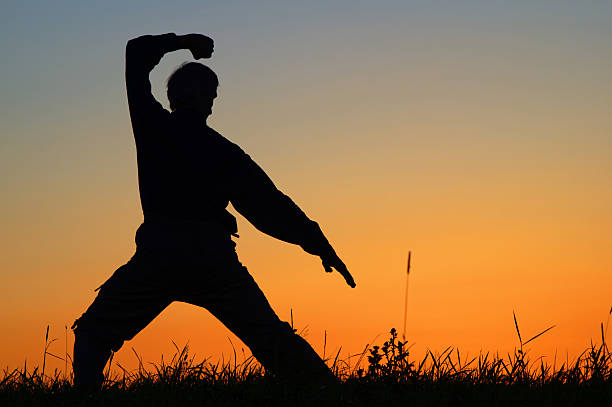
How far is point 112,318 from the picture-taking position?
5398mm

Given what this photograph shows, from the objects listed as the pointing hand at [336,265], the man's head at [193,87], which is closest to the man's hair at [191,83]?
the man's head at [193,87]

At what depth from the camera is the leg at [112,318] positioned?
5.33m

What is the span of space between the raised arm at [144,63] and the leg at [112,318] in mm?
914

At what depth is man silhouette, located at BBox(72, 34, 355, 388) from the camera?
5242 mm

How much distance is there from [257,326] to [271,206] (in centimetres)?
73

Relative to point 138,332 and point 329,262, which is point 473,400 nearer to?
point 329,262

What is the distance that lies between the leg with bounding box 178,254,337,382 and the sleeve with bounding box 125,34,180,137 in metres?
1.03

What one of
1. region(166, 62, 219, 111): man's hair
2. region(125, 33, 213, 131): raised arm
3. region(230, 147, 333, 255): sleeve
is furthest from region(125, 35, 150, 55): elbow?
region(230, 147, 333, 255): sleeve

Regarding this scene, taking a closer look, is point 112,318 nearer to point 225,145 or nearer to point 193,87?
point 225,145

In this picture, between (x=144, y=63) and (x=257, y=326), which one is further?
(x=144, y=63)

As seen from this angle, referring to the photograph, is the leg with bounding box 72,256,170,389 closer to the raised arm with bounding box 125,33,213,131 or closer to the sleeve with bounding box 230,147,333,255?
the sleeve with bounding box 230,147,333,255

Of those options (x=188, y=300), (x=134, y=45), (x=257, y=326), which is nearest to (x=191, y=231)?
(x=188, y=300)

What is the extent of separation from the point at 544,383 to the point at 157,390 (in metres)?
2.37

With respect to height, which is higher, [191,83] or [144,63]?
[144,63]
